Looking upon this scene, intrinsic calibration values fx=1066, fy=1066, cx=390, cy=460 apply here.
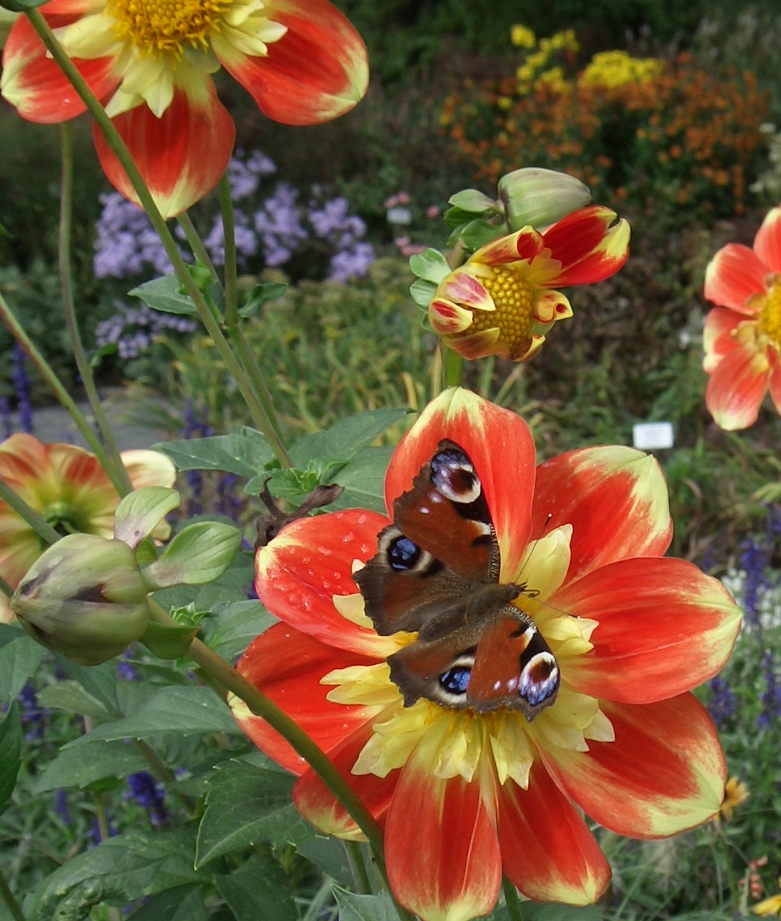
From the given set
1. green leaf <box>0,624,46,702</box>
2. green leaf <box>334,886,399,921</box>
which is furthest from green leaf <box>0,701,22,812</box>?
green leaf <box>334,886,399,921</box>

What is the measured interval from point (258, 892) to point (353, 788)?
0.26 m

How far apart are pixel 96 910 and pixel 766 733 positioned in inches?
43.6

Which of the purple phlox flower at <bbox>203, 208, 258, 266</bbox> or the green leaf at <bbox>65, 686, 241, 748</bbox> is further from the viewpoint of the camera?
the purple phlox flower at <bbox>203, 208, 258, 266</bbox>

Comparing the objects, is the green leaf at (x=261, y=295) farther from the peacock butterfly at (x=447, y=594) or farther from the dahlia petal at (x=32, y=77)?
the peacock butterfly at (x=447, y=594)

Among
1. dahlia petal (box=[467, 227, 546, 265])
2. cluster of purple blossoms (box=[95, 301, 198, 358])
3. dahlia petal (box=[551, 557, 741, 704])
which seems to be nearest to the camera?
dahlia petal (box=[551, 557, 741, 704])

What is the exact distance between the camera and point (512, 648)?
40 cm

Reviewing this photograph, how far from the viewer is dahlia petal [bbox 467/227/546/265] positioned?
1.96ft

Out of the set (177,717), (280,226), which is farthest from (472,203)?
(280,226)

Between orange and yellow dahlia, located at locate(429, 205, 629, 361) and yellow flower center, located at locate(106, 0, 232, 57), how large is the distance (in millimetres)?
243

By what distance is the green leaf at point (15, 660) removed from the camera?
2.19ft

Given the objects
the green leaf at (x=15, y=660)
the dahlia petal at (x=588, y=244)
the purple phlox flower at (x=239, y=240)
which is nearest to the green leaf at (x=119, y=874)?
the green leaf at (x=15, y=660)

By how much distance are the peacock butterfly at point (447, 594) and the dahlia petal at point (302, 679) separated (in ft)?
0.24

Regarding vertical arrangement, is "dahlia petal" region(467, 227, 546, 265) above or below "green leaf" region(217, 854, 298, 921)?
above

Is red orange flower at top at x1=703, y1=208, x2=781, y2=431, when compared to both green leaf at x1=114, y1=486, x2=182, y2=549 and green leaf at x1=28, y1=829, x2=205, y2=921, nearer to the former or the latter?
green leaf at x1=28, y1=829, x2=205, y2=921
